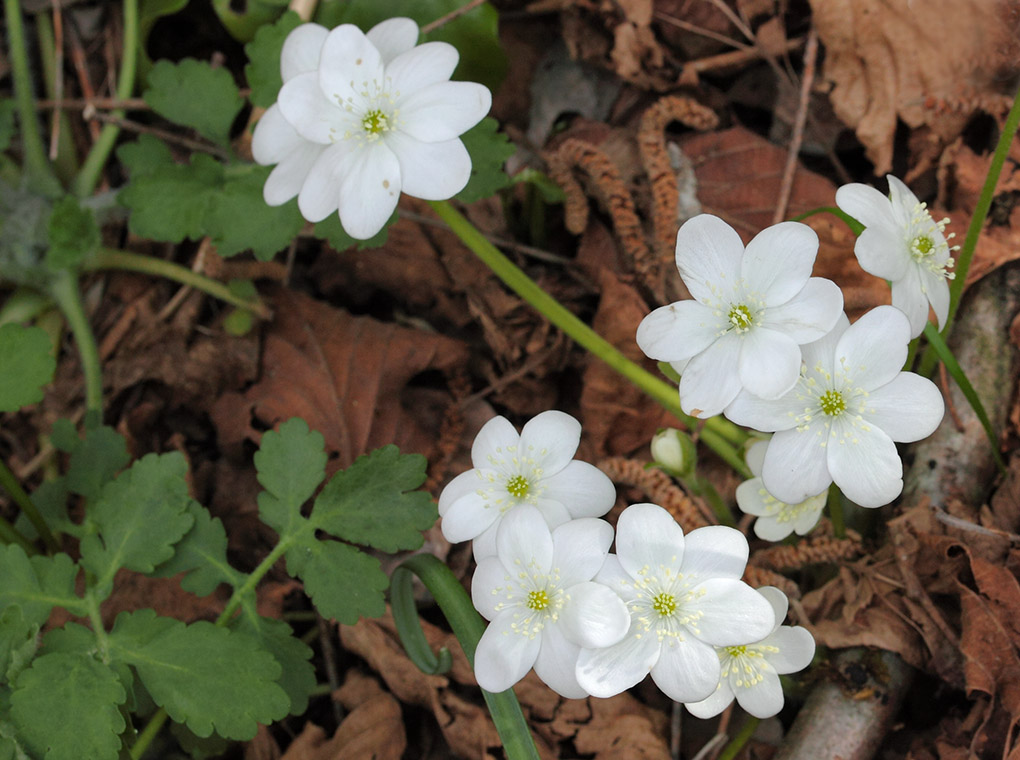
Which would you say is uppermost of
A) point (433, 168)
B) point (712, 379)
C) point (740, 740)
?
point (433, 168)

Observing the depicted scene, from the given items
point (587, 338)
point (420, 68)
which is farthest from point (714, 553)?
point (420, 68)

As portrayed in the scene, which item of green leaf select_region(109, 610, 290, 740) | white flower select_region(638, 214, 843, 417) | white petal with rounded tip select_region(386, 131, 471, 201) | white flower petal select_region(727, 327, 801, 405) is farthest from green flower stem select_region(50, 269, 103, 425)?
white flower petal select_region(727, 327, 801, 405)

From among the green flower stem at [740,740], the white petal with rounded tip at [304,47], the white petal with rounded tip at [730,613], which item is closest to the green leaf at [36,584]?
the white petal with rounded tip at [304,47]

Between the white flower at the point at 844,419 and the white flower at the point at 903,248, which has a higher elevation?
the white flower at the point at 903,248

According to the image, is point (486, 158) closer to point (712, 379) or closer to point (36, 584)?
point (712, 379)

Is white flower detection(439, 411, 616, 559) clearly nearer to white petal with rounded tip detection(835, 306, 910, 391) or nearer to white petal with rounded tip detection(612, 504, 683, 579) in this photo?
white petal with rounded tip detection(612, 504, 683, 579)

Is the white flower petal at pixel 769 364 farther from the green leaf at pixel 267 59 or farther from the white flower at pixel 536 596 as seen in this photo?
the green leaf at pixel 267 59

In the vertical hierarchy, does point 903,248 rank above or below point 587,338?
above
